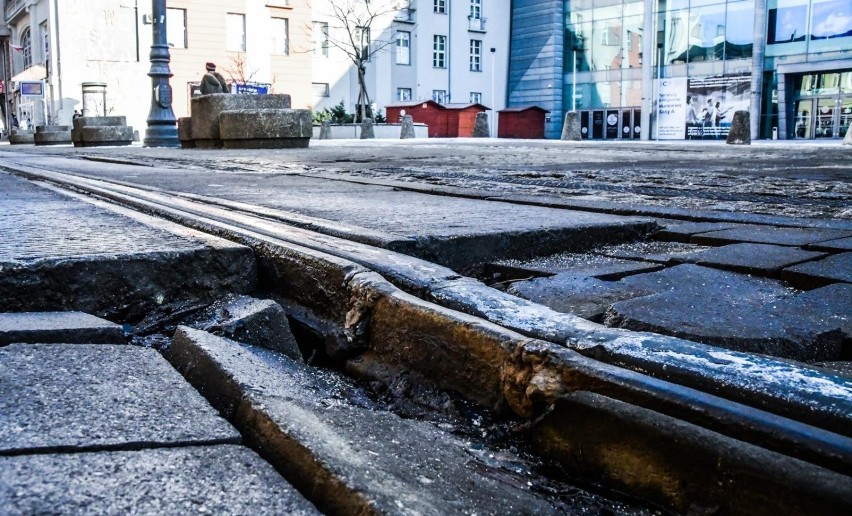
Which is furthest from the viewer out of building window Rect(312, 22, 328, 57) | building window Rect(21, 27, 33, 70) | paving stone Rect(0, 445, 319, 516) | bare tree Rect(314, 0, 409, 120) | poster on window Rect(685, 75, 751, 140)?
building window Rect(312, 22, 328, 57)

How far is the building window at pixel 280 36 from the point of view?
3931 centimetres

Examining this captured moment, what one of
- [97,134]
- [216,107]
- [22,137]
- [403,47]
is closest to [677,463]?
[216,107]

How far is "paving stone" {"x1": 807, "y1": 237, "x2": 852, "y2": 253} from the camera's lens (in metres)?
2.61

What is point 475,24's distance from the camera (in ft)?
147

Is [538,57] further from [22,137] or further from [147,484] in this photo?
[147,484]

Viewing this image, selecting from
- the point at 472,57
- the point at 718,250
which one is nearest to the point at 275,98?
the point at 718,250

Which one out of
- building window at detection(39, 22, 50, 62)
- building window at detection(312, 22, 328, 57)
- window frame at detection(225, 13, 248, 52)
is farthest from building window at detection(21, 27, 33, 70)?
building window at detection(312, 22, 328, 57)

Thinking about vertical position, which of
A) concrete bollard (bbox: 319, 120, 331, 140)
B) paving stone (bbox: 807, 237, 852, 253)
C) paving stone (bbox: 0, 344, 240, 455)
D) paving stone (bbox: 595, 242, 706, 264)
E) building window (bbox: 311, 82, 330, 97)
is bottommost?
paving stone (bbox: 0, 344, 240, 455)

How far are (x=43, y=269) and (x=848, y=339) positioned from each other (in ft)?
5.97

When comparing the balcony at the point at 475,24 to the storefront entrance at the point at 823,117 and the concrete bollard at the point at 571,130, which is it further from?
the concrete bollard at the point at 571,130

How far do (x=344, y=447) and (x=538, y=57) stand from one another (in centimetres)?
4403

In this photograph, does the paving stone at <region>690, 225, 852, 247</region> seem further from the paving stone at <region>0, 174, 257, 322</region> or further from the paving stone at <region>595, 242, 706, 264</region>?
the paving stone at <region>0, 174, 257, 322</region>

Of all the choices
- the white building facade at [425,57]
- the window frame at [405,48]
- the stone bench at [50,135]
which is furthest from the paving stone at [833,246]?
the window frame at [405,48]

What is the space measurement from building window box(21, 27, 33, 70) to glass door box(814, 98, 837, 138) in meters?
35.1
